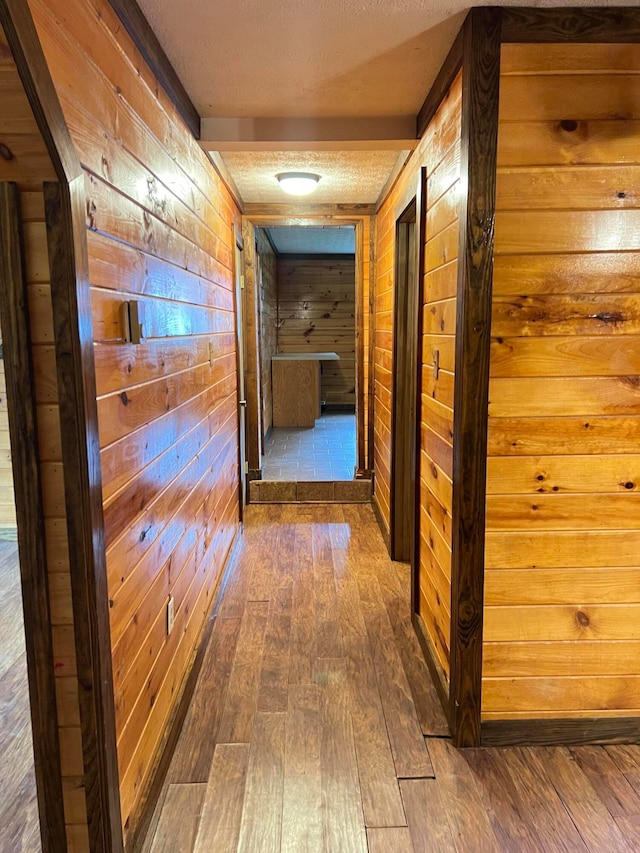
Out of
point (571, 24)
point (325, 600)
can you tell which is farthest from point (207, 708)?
point (571, 24)

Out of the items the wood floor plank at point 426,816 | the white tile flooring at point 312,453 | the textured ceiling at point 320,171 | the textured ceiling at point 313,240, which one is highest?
the textured ceiling at point 313,240

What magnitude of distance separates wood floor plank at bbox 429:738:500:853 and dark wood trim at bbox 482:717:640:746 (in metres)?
0.15

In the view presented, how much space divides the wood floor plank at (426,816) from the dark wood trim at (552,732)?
0.29 metres

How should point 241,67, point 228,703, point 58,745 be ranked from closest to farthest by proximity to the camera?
point 58,745, point 241,67, point 228,703

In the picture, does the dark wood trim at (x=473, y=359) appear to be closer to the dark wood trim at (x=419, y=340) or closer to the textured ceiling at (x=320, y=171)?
the dark wood trim at (x=419, y=340)

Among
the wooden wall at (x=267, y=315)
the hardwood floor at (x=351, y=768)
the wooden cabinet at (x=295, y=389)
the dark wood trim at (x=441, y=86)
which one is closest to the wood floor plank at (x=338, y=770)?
the hardwood floor at (x=351, y=768)

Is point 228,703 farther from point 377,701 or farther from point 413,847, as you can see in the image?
point 413,847

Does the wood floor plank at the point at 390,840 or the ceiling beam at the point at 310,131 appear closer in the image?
the wood floor plank at the point at 390,840

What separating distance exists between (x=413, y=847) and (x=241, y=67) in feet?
8.29

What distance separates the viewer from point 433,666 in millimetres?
2238

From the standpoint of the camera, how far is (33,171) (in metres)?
1.07

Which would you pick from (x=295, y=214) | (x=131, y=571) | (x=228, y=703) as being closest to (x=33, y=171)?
(x=131, y=571)

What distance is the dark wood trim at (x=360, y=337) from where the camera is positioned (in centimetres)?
435

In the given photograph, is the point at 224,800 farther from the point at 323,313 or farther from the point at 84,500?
the point at 323,313
